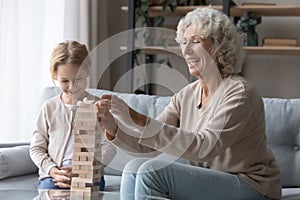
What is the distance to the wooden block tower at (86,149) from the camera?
1.78m

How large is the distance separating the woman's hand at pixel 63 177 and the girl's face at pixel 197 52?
566 mm

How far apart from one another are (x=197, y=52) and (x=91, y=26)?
1.81 meters

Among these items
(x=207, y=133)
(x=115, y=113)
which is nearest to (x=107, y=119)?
(x=115, y=113)

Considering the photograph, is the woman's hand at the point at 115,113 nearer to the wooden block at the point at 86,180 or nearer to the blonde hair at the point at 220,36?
the wooden block at the point at 86,180

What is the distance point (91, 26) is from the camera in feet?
13.0

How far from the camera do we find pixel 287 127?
2.61 m

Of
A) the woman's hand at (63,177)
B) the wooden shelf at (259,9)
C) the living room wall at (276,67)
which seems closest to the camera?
the woman's hand at (63,177)

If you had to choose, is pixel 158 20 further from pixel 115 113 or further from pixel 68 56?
pixel 115 113

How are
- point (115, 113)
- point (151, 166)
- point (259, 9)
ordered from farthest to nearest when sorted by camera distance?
point (259, 9), point (151, 166), point (115, 113)

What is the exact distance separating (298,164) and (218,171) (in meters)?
0.54

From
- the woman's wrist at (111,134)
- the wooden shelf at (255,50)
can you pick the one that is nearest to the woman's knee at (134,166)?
the woman's wrist at (111,134)

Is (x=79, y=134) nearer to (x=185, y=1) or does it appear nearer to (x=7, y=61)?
(x=7, y=61)

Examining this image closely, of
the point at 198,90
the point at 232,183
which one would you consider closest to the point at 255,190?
the point at 232,183

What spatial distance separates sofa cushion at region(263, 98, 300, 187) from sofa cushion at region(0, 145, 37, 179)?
100 centimetres
